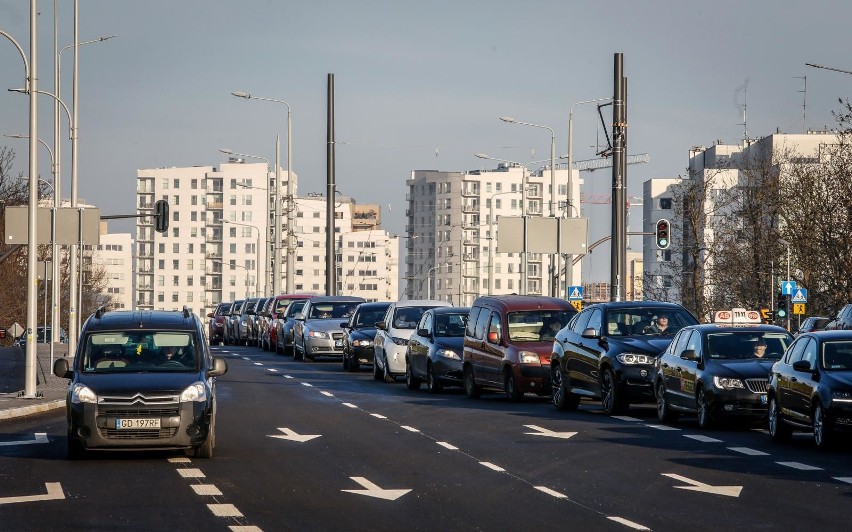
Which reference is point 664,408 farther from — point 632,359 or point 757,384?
point 757,384

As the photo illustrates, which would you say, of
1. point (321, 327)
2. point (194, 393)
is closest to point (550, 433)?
point (194, 393)

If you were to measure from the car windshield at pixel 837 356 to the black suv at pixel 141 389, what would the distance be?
7418 millimetres

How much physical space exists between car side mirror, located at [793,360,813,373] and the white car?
16267 millimetres

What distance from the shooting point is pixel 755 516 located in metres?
13.1

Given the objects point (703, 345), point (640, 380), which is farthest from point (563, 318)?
point (703, 345)

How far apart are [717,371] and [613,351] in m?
2.92

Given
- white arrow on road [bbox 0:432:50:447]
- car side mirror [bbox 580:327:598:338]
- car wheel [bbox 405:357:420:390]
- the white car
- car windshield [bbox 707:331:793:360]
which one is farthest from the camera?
the white car

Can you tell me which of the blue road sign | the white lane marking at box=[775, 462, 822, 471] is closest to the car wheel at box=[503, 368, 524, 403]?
the white lane marking at box=[775, 462, 822, 471]

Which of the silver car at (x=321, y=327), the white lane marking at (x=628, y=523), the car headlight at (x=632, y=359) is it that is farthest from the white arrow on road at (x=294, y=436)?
the silver car at (x=321, y=327)

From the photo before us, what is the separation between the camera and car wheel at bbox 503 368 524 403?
95.6 ft

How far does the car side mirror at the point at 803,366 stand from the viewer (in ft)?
66.4

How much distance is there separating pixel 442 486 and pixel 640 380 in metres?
10.7

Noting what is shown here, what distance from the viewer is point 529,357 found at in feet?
94.6

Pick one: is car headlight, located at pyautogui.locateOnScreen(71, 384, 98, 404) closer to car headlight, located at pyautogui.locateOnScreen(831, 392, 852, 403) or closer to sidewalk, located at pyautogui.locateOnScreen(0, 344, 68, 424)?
sidewalk, located at pyautogui.locateOnScreen(0, 344, 68, 424)
